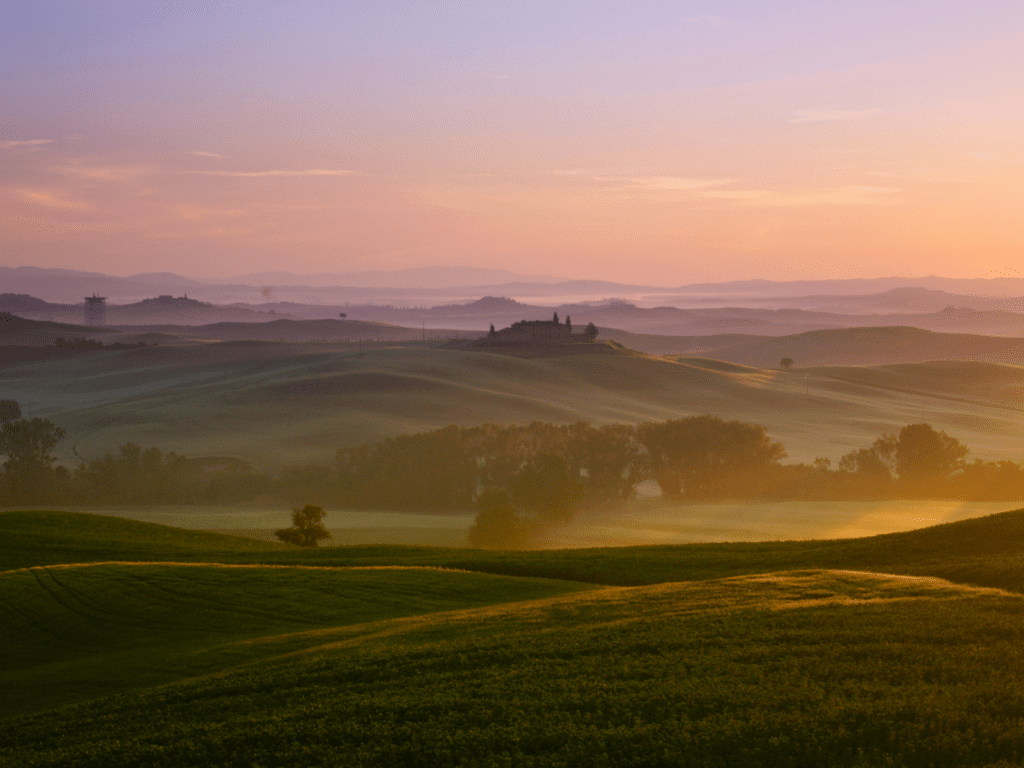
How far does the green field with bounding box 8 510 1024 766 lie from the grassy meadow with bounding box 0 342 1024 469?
77.9 meters

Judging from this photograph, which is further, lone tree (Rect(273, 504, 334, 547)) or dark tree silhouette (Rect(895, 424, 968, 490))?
dark tree silhouette (Rect(895, 424, 968, 490))

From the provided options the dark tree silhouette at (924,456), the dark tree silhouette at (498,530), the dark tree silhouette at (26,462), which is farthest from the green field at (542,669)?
the dark tree silhouette at (924,456)

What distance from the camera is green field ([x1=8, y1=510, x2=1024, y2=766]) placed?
1271cm

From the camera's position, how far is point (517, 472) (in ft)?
279

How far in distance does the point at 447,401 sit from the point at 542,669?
12818 cm

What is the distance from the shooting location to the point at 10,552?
131 ft

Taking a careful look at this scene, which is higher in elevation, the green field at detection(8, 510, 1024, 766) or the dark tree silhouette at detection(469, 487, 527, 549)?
the green field at detection(8, 510, 1024, 766)

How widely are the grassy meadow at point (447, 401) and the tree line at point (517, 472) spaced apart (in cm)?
1579

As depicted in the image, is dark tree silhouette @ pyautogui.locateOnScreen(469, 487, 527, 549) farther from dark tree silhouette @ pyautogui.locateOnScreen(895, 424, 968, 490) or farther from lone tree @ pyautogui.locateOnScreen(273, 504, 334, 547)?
dark tree silhouette @ pyautogui.locateOnScreen(895, 424, 968, 490)

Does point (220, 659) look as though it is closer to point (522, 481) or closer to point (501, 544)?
point (501, 544)

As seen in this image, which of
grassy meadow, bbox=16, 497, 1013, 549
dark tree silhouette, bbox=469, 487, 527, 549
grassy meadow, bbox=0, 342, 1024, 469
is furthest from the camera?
grassy meadow, bbox=0, 342, 1024, 469

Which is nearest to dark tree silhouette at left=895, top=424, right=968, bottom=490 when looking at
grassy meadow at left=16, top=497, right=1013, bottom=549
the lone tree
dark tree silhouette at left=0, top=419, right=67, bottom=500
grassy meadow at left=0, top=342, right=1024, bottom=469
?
grassy meadow at left=16, top=497, right=1013, bottom=549

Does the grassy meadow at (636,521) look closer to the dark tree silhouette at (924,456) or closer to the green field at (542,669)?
the dark tree silhouette at (924,456)

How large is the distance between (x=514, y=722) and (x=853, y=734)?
4934 mm
